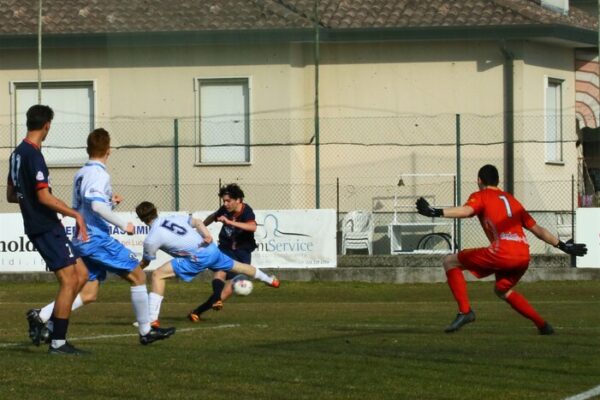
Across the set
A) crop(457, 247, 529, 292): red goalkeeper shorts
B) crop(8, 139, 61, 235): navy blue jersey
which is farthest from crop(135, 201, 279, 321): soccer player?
crop(8, 139, 61, 235): navy blue jersey

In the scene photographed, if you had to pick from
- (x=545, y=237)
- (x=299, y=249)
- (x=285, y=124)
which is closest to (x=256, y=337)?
(x=545, y=237)

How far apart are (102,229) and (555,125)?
22291 millimetres

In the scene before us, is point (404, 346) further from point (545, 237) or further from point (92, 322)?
point (92, 322)

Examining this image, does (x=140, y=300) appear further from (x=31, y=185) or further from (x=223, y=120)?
(x=223, y=120)

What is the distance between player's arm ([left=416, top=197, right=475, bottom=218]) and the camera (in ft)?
43.8

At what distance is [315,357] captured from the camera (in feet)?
37.7

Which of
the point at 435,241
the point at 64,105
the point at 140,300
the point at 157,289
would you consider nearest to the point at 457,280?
the point at 157,289

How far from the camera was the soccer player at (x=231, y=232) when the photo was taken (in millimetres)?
17516

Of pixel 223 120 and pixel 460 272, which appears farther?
pixel 223 120

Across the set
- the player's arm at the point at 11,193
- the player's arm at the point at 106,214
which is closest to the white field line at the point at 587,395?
the player's arm at the point at 106,214

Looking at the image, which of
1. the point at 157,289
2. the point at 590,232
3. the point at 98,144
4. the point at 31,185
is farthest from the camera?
the point at 590,232

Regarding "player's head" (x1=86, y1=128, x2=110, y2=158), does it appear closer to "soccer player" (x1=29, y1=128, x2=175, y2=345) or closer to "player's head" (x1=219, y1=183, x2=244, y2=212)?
"soccer player" (x1=29, y1=128, x2=175, y2=345)

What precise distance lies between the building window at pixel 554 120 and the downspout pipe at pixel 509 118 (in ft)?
2.97

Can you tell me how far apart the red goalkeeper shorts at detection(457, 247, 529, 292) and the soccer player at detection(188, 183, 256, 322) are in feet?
13.3
